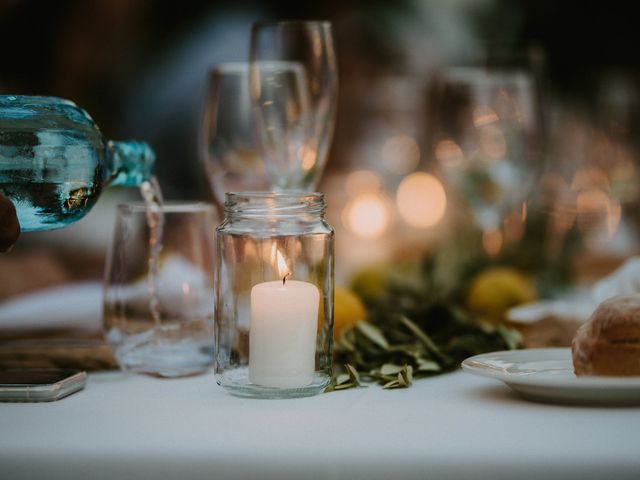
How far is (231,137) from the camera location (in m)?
1.02

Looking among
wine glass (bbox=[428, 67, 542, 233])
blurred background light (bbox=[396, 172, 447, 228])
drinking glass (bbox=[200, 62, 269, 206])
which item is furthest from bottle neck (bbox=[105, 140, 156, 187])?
blurred background light (bbox=[396, 172, 447, 228])

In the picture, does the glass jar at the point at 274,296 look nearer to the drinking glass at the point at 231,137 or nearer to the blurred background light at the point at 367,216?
the drinking glass at the point at 231,137

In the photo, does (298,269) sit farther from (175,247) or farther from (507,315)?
(507,315)

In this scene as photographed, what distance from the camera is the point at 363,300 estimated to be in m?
1.08

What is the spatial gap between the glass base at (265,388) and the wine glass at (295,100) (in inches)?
10.4

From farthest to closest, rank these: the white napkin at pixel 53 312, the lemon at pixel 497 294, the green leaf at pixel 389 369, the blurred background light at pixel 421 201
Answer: the blurred background light at pixel 421 201
the lemon at pixel 497 294
the white napkin at pixel 53 312
the green leaf at pixel 389 369

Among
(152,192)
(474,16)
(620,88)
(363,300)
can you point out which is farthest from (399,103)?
(152,192)

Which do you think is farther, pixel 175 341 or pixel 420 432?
pixel 175 341

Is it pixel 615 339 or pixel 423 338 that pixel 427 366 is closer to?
pixel 423 338

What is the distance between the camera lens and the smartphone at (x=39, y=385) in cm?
68

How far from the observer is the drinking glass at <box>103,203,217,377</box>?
2.57 ft

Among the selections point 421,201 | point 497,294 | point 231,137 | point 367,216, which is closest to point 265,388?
point 231,137

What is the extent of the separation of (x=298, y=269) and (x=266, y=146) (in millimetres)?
242

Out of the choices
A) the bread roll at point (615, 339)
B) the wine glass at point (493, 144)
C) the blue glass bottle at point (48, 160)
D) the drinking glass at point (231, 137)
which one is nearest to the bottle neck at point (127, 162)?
the blue glass bottle at point (48, 160)
